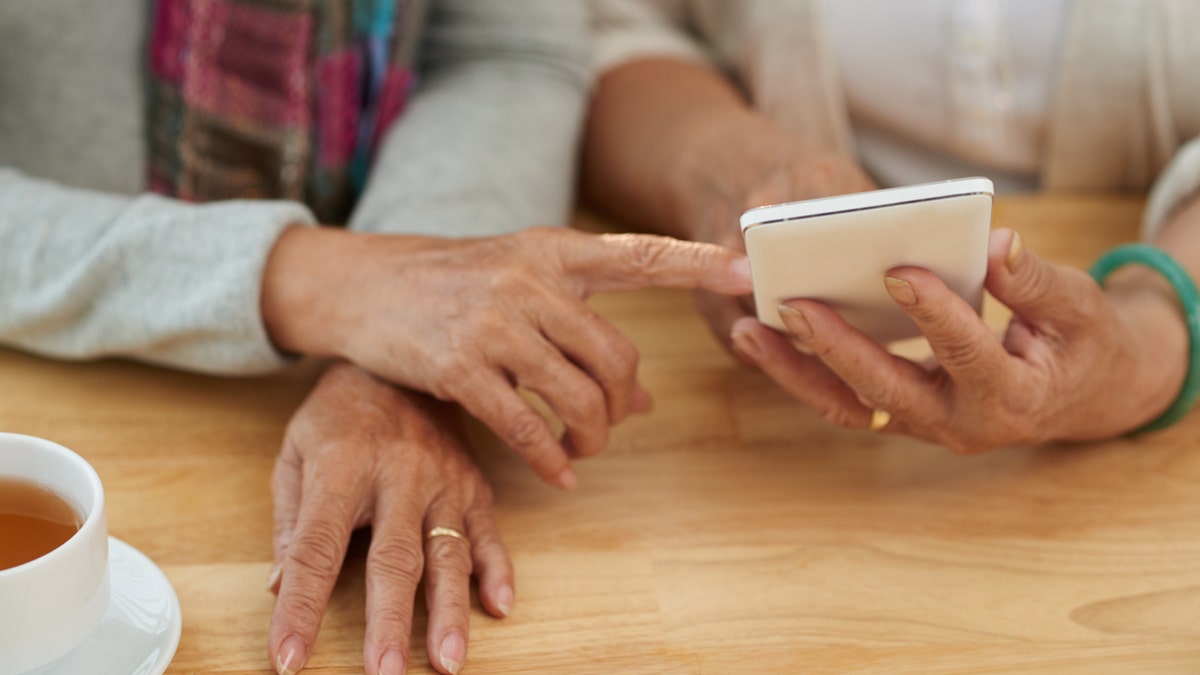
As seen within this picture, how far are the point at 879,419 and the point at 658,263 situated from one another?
184 millimetres

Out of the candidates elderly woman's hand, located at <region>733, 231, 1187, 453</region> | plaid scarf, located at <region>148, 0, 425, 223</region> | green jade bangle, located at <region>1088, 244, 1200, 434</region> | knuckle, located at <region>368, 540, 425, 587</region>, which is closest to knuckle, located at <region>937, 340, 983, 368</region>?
elderly woman's hand, located at <region>733, 231, 1187, 453</region>

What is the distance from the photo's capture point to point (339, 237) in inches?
30.7

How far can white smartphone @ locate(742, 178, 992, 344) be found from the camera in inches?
22.7

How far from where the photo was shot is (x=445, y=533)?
679 mm

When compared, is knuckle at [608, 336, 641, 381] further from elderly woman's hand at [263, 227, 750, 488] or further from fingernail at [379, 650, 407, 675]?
fingernail at [379, 650, 407, 675]

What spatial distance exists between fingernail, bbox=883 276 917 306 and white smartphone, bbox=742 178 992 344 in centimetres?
1

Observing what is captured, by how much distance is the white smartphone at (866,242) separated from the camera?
1.89 ft

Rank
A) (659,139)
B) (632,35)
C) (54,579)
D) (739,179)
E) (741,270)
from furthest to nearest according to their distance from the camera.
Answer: (632,35) < (659,139) < (739,179) < (741,270) < (54,579)

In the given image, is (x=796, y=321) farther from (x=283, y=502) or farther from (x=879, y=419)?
(x=283, y=502)

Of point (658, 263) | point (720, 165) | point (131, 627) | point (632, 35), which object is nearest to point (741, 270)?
point (658, 263)

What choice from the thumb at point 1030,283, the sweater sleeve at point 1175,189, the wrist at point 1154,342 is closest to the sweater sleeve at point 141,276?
the thumb at point 1030,283

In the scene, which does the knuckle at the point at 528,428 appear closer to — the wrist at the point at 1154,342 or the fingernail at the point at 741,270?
the fingernail at the point at 741,270

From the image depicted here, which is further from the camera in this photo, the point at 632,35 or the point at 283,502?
the point at 632,35

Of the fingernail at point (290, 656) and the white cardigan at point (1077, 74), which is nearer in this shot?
the fingernail at point (290, 656)
